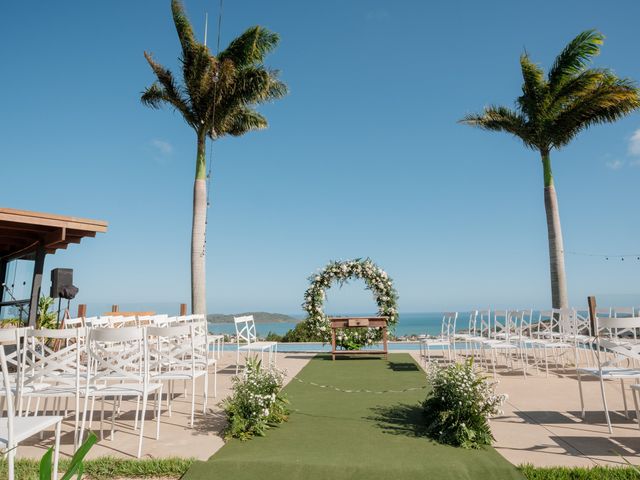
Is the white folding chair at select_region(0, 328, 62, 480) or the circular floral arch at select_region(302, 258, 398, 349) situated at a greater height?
the circular floral arch at select_region(302, 258, 398, 349)

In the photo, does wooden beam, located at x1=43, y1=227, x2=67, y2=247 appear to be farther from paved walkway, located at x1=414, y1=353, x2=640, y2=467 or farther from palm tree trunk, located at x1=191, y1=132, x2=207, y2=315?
paved walkway, located at x1=414, y1=353, x2=640, y2=467

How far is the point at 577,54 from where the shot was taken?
1216 centimetres

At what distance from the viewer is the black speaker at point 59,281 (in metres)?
11.2

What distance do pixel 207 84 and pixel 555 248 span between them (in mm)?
11227

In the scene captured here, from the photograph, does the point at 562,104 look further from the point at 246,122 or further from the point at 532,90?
the point at 246,122

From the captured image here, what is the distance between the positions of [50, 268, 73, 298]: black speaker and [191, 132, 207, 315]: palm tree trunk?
11.2 ft

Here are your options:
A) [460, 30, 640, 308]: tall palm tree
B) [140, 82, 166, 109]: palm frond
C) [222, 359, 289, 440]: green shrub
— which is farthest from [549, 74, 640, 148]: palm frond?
[222, 359, 289, 440]: green shrub

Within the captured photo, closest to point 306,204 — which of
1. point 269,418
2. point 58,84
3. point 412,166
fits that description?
point 412,166

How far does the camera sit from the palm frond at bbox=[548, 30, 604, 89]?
12.0 meters

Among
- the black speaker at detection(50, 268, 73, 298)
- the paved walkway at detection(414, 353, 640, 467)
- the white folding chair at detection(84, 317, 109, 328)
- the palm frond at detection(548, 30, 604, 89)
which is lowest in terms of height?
the paved walkway at detection(414, 353, 640, 467)

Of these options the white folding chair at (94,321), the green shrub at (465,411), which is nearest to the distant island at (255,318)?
the white folding chair at (94,321)

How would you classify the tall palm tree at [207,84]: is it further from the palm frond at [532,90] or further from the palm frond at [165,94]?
the palm frond at [532,90]

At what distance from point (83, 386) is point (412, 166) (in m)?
22.1

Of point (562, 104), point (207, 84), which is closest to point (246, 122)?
point (207, 84)
